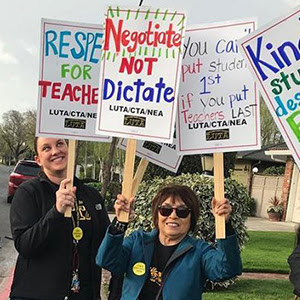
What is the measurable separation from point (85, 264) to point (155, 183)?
3.78m

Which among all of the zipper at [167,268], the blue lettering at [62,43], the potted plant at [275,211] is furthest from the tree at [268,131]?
the zipper at [167,268]

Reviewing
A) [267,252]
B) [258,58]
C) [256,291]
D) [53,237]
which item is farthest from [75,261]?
[267,252]

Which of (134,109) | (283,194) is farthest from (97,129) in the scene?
(283,194)

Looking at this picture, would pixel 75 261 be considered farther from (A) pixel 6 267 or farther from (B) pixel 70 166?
(A) pixel 6 267

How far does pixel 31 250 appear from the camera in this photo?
106 inches

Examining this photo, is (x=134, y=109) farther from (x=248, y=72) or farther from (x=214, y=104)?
(x=248, y=72)

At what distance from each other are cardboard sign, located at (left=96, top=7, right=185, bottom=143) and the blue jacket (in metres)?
0.66

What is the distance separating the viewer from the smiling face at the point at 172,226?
2680 mm

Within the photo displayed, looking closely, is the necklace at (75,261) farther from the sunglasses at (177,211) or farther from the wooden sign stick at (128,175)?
the sunglasses at (177,211)

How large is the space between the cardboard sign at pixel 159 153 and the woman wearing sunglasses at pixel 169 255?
24.3 inches

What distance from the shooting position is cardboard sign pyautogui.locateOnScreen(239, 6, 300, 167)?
2.67 metres

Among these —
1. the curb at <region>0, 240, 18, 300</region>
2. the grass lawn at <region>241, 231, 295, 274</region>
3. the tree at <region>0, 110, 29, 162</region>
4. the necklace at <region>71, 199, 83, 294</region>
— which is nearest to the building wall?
the grass lawn at <region>241, 231, 295, 274</region>

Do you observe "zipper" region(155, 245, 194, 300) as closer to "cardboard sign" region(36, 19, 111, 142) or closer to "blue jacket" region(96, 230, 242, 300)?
"blue jacket" region(96, 230, 242, 300)

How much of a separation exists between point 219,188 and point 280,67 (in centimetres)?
76
